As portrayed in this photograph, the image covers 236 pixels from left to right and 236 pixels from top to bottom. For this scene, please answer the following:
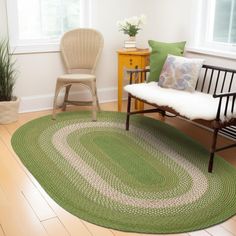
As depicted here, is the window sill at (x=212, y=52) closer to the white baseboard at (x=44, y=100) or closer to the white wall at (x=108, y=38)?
the white wall at (x=108, y=38)

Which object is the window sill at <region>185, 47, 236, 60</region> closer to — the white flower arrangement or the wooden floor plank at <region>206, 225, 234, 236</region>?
the white flower arrangement

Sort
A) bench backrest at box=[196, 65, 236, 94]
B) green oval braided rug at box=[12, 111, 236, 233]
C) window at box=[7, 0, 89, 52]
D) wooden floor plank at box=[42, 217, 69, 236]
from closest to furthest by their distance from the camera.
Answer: wooden floor plank at box=[42, 217, 69, 236], green oval braided rug at box=[12, 111, 236, 233], bench backrest at box=[196, 65, 236, 94], window at box=[7, 0, 89, 52]

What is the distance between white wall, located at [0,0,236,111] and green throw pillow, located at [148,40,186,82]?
0.24 meters

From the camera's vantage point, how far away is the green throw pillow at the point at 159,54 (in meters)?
3.45

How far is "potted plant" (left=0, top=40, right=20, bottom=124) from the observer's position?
3.50m

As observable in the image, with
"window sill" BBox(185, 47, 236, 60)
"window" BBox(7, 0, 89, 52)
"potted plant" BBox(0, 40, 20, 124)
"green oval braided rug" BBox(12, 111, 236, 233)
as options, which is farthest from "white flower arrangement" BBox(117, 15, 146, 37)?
"potted plant" BBox(0, 40, 20, 124)

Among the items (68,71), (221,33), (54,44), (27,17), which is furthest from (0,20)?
(221,33)

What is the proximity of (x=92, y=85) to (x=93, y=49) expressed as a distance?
0.54 metres

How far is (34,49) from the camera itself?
12.6 feet

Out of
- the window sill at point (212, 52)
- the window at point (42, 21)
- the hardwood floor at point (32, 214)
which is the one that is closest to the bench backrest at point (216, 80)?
the window sill at point (212, 52)

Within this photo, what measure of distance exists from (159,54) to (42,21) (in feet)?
4.67

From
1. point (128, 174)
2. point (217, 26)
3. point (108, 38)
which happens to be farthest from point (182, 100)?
point (108, 38)

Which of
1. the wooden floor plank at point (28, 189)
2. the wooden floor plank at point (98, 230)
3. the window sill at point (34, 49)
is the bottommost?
the wooden floor plank at point (98, 230)

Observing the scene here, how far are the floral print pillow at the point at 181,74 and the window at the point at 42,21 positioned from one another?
4.56ft
